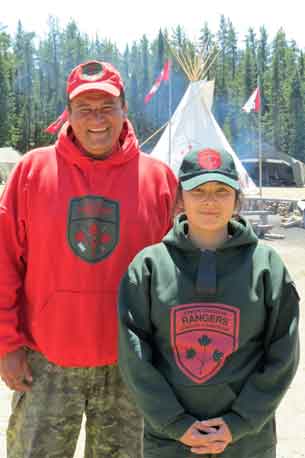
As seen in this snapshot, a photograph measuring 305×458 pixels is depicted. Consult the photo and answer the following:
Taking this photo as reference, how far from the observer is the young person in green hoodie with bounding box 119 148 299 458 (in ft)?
5.72

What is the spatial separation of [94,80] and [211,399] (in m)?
1.13

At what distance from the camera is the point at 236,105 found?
44781 millimetres

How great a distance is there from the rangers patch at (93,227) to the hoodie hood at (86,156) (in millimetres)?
129

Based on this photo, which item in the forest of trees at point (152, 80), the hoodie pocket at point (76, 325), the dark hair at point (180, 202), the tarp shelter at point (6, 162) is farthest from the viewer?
the forest of trees at point (152, 80)

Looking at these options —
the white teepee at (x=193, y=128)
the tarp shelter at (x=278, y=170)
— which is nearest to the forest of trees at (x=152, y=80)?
the tarp shelter at (x=278, y=170)

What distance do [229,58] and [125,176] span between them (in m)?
51.5

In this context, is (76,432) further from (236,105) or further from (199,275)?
(236,105)

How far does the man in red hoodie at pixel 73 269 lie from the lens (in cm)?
206

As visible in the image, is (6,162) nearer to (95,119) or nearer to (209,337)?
(95,119)

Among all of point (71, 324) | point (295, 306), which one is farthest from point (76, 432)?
point (295, 306)

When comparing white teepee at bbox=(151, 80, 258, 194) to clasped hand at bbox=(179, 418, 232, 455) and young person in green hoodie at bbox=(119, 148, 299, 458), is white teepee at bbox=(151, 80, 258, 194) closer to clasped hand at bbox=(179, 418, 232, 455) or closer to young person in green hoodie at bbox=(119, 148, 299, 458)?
young person in green hoodie at bbox=(119, 148, 299, 458)

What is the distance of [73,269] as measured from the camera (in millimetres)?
2055

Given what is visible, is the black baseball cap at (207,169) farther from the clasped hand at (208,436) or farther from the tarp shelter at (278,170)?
the tarp shelter at (278,170)

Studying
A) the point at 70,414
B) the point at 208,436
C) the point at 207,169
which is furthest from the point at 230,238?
the point at 70,414
